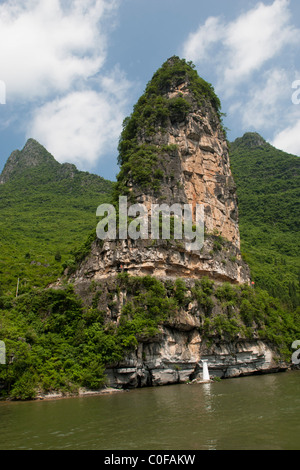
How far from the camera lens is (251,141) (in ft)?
545

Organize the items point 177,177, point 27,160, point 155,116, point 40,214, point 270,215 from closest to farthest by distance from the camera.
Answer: point 177,177, point 155,116, point 40,214, point 270,215, point 27,160

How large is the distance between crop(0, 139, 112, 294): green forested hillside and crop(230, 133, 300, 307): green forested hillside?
32653 mm

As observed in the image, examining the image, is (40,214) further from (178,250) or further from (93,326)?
(93,326)

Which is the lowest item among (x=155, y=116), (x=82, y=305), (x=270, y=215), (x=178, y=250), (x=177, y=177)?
(x=82, y=305)

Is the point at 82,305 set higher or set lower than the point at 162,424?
higher

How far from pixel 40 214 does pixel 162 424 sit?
264ft

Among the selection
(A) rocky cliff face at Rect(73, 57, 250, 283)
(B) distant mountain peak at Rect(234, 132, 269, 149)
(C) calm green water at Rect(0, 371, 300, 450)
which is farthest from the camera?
(B) distant mountain peak at Rect(234, 132, 269, 149)

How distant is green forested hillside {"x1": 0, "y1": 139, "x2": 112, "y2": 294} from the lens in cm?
5084

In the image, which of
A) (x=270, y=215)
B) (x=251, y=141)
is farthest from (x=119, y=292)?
(x=251, y=141)
